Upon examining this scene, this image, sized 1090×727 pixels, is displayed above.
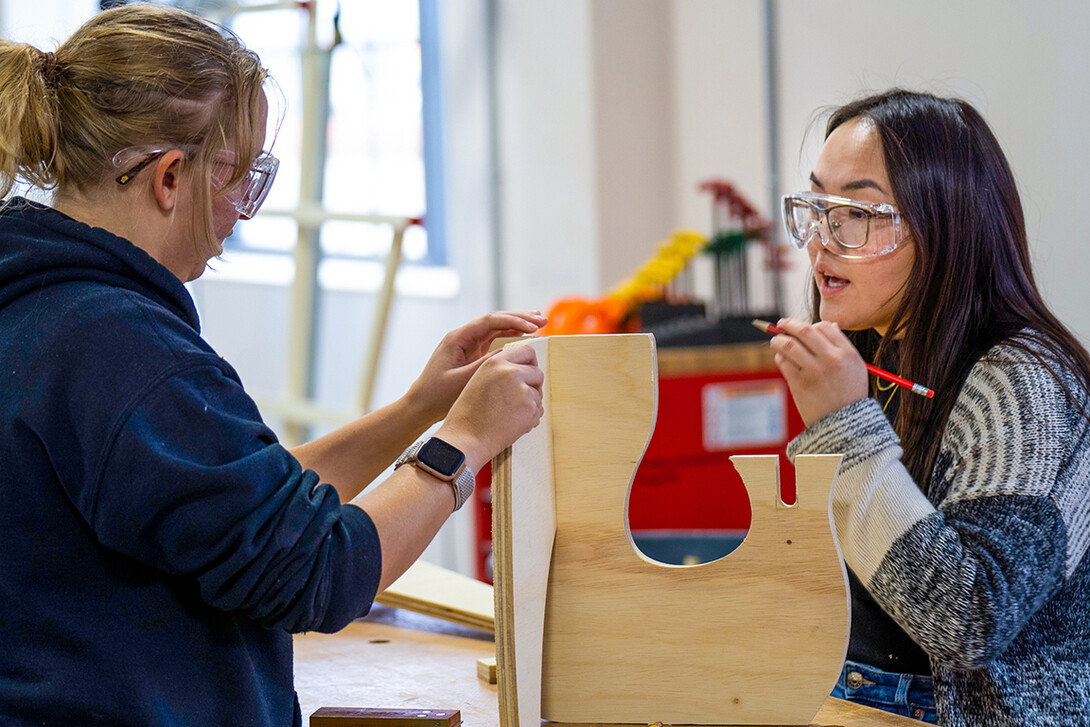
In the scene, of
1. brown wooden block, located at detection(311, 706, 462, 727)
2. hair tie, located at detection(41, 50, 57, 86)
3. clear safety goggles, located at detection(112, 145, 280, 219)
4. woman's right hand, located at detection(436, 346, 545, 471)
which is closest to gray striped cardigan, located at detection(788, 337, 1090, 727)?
woman's right hand, located at detection(436, 346, 545, 471)

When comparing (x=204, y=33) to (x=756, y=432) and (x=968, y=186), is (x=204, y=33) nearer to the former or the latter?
(x=968, y=186)

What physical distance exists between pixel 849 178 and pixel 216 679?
88 cm

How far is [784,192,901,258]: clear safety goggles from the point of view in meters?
1.21

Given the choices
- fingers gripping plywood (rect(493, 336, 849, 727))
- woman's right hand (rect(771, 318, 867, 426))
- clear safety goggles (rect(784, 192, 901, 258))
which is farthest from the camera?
clear safety goggles (rect(784, 192, 901, 258))

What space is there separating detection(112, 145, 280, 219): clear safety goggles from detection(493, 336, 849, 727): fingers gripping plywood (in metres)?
0.31

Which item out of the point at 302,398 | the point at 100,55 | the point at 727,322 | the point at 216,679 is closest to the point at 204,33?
the point at 100,55

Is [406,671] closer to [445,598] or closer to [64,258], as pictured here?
[445,598]

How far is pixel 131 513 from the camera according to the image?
2.44 ft

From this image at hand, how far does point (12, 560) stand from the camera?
2.57ft

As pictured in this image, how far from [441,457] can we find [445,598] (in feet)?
1.80

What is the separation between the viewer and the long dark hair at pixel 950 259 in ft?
3.89

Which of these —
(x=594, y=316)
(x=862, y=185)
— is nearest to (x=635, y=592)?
(x=862, y=185)

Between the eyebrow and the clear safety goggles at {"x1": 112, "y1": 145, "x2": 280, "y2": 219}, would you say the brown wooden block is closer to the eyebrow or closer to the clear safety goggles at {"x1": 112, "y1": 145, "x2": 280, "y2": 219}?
the clear safety goggles at {"x1": 112, "y1": 145, "x2": 280, "y2": 219}

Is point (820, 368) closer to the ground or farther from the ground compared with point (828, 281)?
closer to the ground
